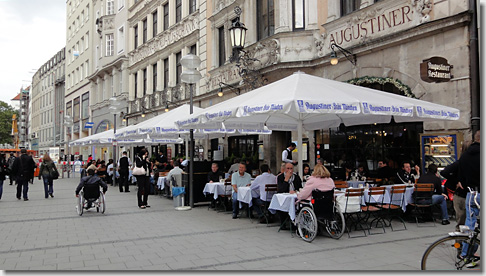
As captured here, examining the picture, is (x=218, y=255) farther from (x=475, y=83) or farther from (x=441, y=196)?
(x=475, y=83)

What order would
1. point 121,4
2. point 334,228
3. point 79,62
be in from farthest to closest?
point 79,62, point 121,4, point 334,228

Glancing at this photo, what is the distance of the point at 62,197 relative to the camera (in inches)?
644

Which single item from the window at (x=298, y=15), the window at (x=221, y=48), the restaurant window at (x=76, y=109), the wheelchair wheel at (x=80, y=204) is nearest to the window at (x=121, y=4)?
the restaurant window at (x=76, y=109)

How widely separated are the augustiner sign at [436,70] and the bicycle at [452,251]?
19.8 ft

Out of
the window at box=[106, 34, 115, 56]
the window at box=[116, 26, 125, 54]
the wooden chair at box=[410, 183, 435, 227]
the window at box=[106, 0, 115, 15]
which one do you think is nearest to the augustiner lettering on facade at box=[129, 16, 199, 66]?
the window at box=[116, 26, 125, 54]

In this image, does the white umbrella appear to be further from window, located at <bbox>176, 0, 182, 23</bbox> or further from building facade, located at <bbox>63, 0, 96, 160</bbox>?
building facade, located at <bbox>63, 0, 96, 160</bbox>

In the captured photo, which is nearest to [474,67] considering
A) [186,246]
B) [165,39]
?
[186,246]

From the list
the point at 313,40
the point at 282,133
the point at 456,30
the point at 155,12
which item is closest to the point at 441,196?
the point at 456,30

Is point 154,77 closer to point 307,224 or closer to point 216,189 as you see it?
point 216,189

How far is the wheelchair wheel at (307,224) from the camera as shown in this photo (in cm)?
746

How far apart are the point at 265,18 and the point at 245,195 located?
10.4 meters

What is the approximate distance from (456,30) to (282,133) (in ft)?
29.5

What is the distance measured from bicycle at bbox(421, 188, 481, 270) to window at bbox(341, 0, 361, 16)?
35.0ft

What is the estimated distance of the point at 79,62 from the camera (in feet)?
158
